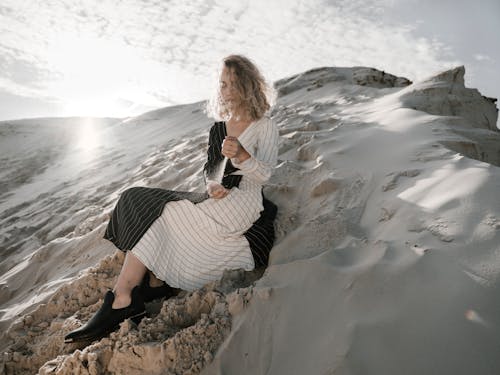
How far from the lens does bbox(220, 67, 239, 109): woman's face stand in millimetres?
2211

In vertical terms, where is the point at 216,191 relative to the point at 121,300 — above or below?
above

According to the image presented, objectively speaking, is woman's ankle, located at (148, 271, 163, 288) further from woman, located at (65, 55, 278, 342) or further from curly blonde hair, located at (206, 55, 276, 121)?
curly blonde hair, located at (206, 55, 276, 121)

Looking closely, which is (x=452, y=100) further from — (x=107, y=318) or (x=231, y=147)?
(x=107, y=318)

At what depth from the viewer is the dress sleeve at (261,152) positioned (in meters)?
1.93

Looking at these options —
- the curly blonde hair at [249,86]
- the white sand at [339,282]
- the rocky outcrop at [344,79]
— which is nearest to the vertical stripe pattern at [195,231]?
the white sand at [339,282]

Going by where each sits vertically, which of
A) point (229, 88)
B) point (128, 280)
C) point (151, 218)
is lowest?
point (128, 280)

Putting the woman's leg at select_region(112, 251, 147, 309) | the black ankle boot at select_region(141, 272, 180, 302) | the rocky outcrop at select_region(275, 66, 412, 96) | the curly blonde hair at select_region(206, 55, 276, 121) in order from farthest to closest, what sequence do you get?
the rocky outcrop at select_region(275, 66, 412, 96) → the curly blonde hair at select_region(206, 55, 276, 121) → the black ankle boot at select_region(141, 272, 180, 302) → the woman's leg at select_region(112, 251, 147, 309)

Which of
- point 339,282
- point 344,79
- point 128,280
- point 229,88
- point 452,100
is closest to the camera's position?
point 339,282

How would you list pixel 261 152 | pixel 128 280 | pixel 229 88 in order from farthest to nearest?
pixel 229 88 < pixel 261 152 < pixel 128 280

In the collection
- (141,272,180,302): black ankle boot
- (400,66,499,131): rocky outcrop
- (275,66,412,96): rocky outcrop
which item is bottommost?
(141,272,180,302): black ankle boot

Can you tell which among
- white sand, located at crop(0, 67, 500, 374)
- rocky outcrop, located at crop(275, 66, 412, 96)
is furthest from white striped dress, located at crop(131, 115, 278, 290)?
rocky outcrop, located at crop(275, 66, 412, 96)

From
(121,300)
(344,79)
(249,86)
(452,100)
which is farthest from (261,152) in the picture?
(344,79)

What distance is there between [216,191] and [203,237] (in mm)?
260

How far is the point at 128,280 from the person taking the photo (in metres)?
1.77
